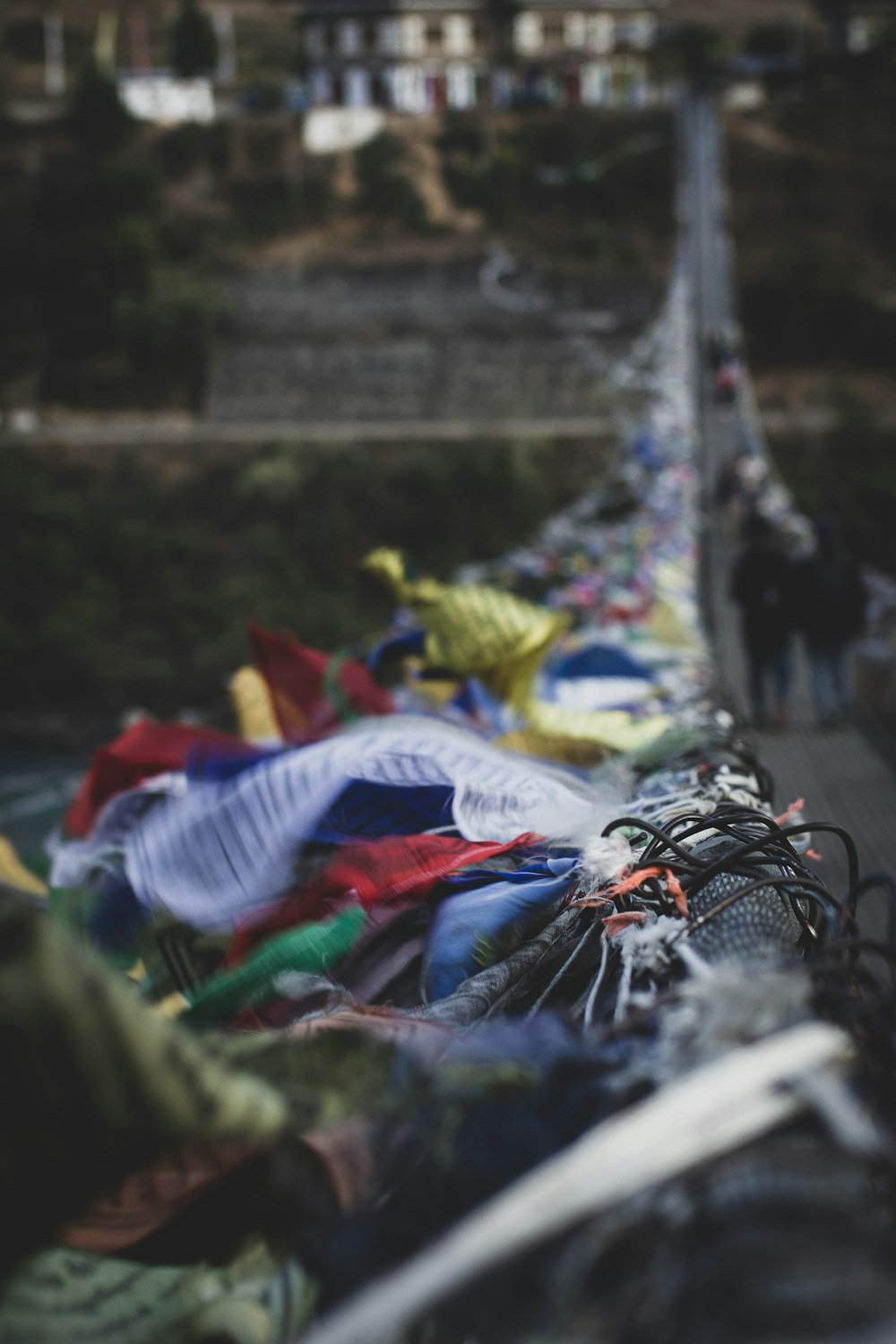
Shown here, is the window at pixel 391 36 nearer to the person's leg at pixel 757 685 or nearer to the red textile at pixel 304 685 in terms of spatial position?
the person's leg at pixel 757 685

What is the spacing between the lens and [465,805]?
1.76m

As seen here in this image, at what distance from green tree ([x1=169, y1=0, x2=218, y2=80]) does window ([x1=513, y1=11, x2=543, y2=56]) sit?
9.13 metres

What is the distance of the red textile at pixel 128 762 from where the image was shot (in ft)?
8.00

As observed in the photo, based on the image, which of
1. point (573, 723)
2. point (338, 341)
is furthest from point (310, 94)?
point (573, 723)

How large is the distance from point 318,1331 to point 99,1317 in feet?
0.81

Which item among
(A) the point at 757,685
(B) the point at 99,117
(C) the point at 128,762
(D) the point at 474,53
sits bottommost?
(A) the point at 757,685

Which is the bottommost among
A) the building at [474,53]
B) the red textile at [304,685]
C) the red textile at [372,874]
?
the red textile at [304,685]

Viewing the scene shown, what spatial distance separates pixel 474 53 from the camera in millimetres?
35406

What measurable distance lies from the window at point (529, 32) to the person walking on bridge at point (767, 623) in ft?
115

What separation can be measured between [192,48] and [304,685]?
109ft

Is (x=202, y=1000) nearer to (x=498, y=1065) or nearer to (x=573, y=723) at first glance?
(x=498, y=1065)

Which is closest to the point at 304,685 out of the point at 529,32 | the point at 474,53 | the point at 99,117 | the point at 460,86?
the point at 99,117

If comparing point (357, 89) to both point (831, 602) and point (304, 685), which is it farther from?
point (304, 685)

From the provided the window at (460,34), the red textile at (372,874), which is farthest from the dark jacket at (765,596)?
the window at (460,34)
